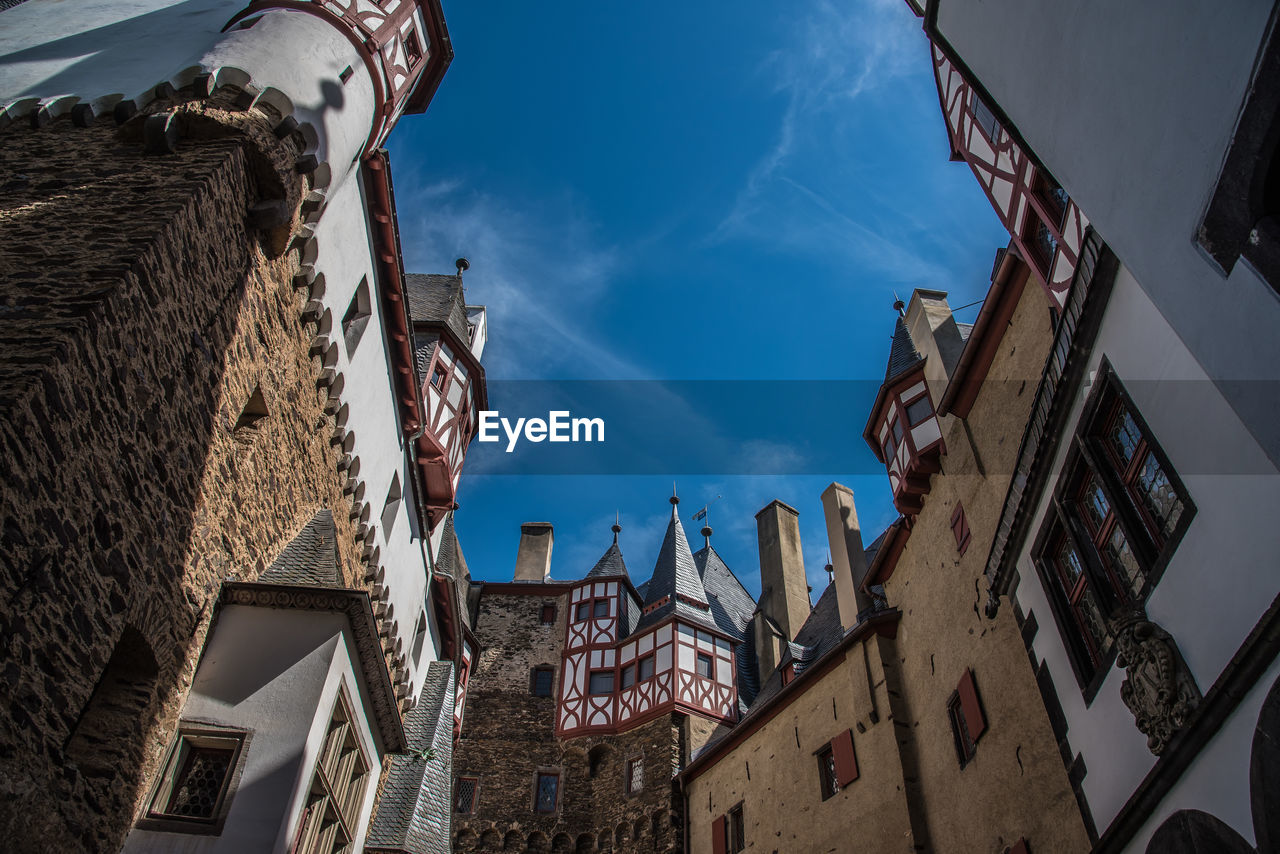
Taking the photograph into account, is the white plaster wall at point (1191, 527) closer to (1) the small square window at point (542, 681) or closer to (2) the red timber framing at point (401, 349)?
(2) the red timber framing at point (401, 349)

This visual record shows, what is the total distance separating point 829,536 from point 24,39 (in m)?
17.5

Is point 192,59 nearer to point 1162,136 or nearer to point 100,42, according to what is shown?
point 100,42

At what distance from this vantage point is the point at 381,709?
10156 millimetres

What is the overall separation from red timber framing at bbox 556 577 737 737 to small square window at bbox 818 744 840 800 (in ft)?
26.6

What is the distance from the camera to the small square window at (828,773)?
1509 cm

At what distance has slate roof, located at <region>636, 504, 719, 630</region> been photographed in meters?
26.2

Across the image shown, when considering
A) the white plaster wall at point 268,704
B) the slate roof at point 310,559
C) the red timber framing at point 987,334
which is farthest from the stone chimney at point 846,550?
the white plaster wall at point 268,704

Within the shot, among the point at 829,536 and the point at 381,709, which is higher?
the point at 829,536

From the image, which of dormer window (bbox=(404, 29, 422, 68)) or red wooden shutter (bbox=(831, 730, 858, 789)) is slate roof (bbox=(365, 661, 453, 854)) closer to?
red wooden shutter (bbox=(831, 730, 858, 789))

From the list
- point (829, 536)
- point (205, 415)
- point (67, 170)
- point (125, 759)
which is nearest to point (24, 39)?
point (67, 170)

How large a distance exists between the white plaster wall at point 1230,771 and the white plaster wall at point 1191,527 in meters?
0.36

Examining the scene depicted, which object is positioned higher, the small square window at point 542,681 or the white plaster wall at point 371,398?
the small square window at point 542,681

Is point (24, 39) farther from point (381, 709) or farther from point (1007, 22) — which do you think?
point (1007, 22)

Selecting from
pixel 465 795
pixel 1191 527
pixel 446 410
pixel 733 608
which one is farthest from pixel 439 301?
pixel 733 608
